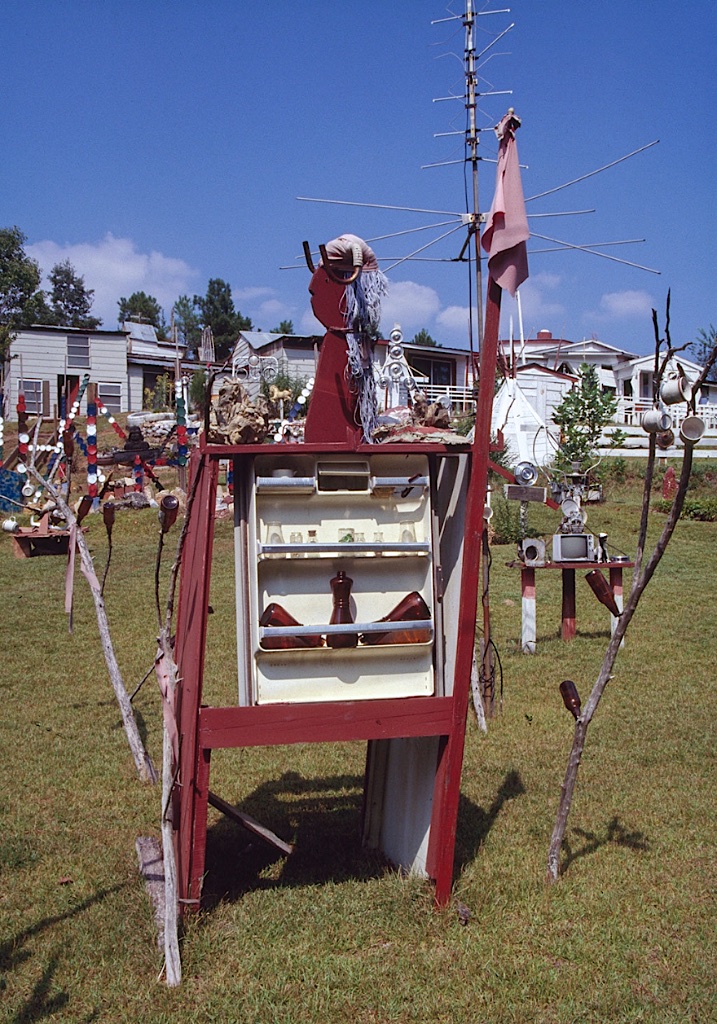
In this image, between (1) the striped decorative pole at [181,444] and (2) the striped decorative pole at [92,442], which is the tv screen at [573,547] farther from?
(2) the striped decorative pole at [92,442]

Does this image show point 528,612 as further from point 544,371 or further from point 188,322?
point 188,322

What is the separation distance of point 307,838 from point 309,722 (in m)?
1.53

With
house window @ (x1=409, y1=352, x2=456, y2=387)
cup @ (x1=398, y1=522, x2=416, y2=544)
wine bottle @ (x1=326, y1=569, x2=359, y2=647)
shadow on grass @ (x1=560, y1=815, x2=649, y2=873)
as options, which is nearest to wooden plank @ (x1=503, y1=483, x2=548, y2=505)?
shadow on grass @ (x1=560, y1=815, x2=649, y2=873)

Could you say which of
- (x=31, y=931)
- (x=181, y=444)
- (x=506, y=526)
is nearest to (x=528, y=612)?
(x=31, y=931)

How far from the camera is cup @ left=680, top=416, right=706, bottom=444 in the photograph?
392 cm

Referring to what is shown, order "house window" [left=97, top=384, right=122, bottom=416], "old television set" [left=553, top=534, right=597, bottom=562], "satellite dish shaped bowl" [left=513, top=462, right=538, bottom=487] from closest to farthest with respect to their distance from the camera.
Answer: "satellite dish shaped bowl" [left=513, top=462, right=538, bottom=487]
"old television set" [left=553, top=534, right=597, bottom=562]
"house window" [left=97, top=384, right=122, bottom=416]

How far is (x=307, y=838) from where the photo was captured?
18.1 ft

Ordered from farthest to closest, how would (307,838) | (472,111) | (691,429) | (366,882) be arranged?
1. (472,111)
2. (307,838)
3. (366,882)
4. (691,429)

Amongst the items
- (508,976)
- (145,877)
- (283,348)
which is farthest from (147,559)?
(283,348)

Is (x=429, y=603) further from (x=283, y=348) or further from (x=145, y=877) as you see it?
(x=283, y=348)

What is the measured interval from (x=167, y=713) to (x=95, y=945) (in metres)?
1.07

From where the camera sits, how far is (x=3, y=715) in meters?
7.95

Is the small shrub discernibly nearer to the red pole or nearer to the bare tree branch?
the bare tree branch

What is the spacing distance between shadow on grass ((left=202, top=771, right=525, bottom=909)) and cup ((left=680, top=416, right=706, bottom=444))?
2.46 metres
